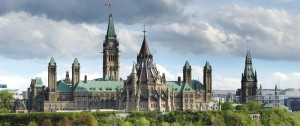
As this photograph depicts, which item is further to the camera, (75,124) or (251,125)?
(251,125)

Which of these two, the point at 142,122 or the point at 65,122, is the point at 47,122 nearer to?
the point at 65,122

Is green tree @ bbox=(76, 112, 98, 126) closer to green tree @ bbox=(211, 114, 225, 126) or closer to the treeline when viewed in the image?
the treeline

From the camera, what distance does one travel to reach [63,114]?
180500 mm

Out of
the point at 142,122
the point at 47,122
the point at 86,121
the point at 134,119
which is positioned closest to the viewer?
the point at 86,121

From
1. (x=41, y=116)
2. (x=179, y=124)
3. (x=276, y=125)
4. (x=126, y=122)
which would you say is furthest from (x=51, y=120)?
(x=276, y=125)

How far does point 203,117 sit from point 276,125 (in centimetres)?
2096

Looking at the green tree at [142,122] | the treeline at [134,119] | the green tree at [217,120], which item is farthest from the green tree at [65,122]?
the green tree at [217,120]

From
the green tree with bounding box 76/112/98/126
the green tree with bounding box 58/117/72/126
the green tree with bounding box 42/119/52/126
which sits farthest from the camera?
the green tree with bounding box 42/119/52/126

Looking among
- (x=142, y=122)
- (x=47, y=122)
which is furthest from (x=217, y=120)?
(x=47, y=122)

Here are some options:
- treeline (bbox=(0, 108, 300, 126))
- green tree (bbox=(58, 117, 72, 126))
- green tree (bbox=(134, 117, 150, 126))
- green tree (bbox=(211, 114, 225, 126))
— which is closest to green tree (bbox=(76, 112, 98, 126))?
treeline (bbox=(0, 108, 300, 126))

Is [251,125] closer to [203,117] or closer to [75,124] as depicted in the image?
[203,117]

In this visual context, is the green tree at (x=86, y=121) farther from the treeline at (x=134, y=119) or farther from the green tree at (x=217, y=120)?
the green tree at (x=217, y=120)

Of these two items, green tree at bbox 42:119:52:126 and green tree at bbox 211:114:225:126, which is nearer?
green tree at bbox 42:119:52:126

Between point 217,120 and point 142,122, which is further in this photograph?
point 217,120
